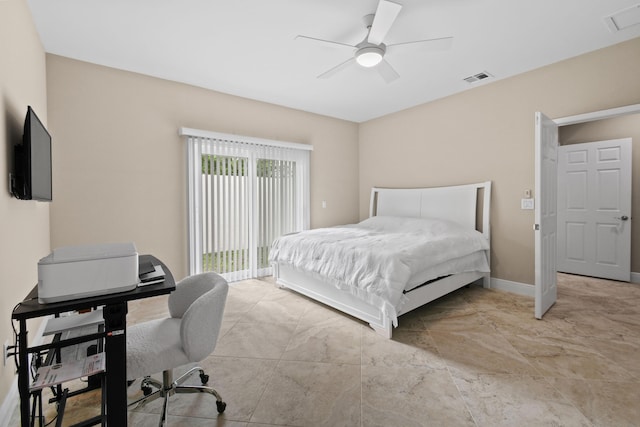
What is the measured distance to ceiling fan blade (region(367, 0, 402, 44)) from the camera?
2.04 meters

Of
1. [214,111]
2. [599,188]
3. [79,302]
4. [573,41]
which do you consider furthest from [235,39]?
[599,188]

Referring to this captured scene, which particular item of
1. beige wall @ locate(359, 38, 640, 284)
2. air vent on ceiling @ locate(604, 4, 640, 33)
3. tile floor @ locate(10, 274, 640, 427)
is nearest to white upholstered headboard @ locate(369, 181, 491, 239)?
beige wall @ locate(359, 38, 640, 284)

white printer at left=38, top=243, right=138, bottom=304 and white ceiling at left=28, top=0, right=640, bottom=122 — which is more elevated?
white ceiling at left=28, top=0, right=640, bottom=122

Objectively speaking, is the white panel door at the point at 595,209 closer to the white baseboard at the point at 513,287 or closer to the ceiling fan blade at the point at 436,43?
the white baseboard at the point at 513,287

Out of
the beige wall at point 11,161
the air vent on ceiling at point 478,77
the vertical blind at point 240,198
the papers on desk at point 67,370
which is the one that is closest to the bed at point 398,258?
the vertical blind at point 240,198

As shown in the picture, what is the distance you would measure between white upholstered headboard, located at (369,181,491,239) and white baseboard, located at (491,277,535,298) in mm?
662

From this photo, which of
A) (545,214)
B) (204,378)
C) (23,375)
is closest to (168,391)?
(204,378)

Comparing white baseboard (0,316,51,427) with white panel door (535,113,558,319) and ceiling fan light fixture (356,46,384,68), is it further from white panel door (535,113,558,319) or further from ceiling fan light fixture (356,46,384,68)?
white panel door (535,113,558,319)

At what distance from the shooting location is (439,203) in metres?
4.34

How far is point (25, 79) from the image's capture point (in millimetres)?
2195

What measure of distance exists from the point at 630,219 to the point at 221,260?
5.74m

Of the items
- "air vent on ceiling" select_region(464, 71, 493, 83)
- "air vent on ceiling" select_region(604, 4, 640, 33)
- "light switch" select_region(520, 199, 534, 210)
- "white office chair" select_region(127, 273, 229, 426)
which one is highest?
"air vent on ceiling" select_region(464, 71, 493, 83)

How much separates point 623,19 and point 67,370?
178 inches

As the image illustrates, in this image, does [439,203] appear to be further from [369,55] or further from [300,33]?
[300,33]
